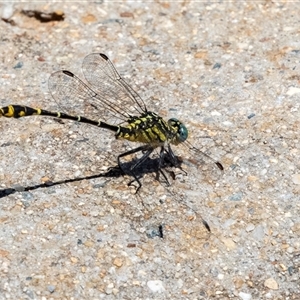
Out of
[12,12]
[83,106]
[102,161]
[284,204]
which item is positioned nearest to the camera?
[284,204]

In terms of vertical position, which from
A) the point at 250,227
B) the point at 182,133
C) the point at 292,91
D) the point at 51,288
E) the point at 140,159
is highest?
the point at 292,91

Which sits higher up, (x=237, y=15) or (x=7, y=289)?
(x=237, y=15)

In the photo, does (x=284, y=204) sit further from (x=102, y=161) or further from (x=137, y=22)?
(x=137, y=22)

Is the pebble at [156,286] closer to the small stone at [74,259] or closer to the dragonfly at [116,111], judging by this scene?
the small stone at [74,259]

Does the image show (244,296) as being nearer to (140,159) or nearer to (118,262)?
(118,262)

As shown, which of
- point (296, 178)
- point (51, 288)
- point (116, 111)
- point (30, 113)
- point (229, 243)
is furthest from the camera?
point (116, 111)

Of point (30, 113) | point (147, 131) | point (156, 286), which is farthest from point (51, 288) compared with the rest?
point (147, 131)

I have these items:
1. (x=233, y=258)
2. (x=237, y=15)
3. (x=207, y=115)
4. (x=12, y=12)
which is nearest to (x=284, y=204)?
(x=233, y=258)

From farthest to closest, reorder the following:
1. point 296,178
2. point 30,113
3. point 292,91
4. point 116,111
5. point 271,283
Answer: point 292,91 → point 116,111 → point 296,178 → point 30,113 → point 271,283
